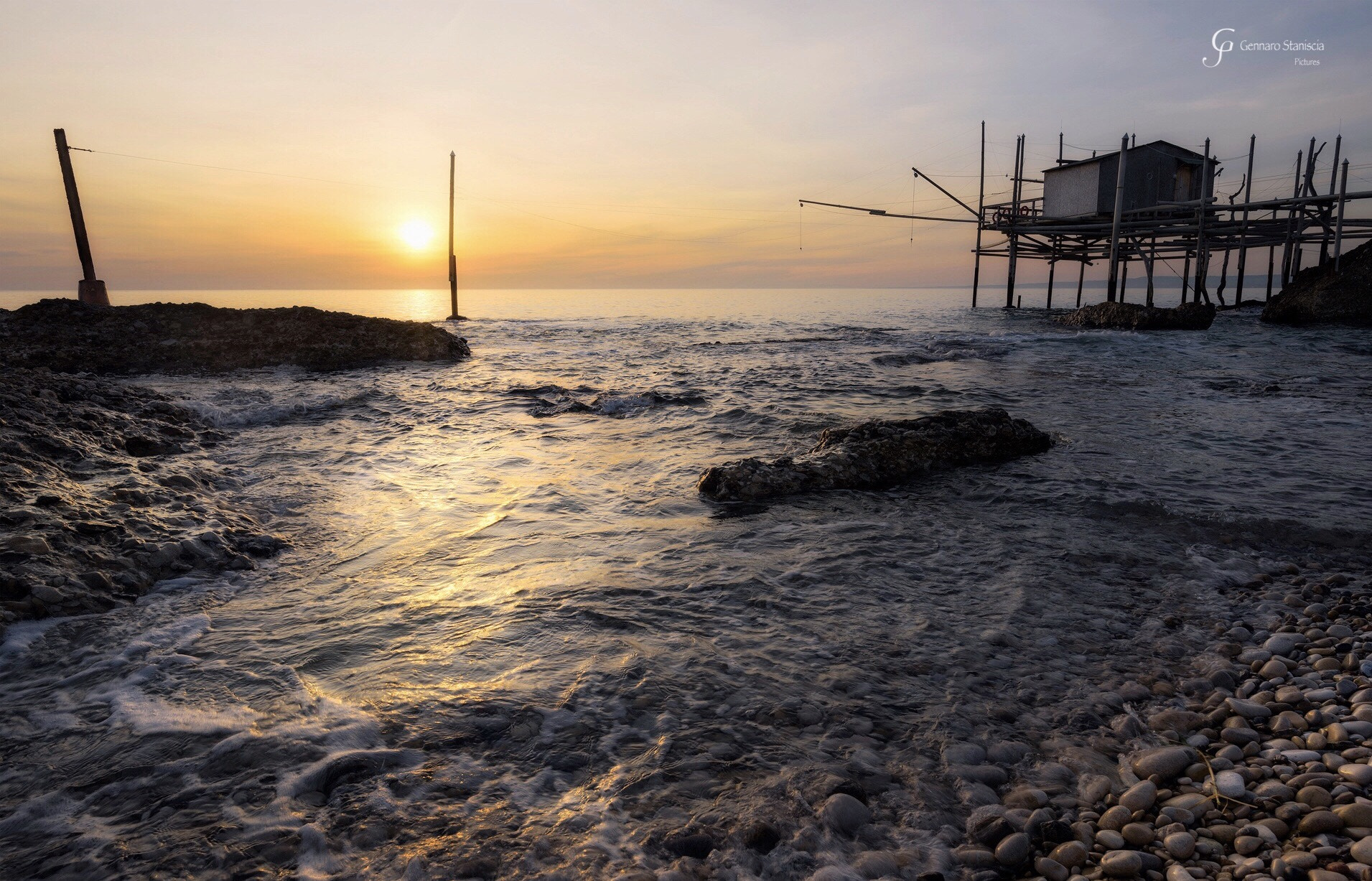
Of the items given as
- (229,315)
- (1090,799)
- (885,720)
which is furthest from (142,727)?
(229,315)

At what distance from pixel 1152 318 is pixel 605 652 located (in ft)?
97.6

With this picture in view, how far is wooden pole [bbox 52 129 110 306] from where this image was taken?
1498 centimetres

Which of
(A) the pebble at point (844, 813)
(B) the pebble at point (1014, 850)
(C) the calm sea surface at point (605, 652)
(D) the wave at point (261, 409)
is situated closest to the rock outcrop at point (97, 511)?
(C) the calm sea surface at point (605, 652)

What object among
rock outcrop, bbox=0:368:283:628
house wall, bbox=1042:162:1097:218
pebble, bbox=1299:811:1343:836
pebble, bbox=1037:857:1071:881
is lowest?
pebble, bbox=1037:857:1071:881

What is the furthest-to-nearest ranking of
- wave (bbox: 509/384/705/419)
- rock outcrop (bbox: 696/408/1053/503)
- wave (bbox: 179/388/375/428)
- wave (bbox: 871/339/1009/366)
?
wave (bbox: 871/339/1009/366), wave (bbox: 509/384/705/419), wave (bbox: 179/388/375/428), rock outcrop (bbox: 696/408/1053/503)

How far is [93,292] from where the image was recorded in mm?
15789

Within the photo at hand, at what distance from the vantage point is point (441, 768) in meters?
2.37

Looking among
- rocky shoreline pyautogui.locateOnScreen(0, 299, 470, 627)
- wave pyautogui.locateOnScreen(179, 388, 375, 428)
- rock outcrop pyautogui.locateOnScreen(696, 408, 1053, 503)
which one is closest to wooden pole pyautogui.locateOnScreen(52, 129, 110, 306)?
rocky shoreline pyautogui.locateOnScreen(0, 299, 470, 627)

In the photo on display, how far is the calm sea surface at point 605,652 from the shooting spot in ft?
6.94

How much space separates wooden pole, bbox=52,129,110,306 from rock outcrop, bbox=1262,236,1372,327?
125ft

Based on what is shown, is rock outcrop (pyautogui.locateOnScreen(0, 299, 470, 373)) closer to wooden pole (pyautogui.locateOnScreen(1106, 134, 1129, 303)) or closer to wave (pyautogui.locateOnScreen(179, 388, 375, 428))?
wave (pyautogui.locateOnScreen(179, 388, 375, 428))

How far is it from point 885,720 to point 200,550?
4.24m

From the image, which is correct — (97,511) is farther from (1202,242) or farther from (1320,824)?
(1202,242)

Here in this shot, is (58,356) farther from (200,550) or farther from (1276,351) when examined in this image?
(1276,351)
